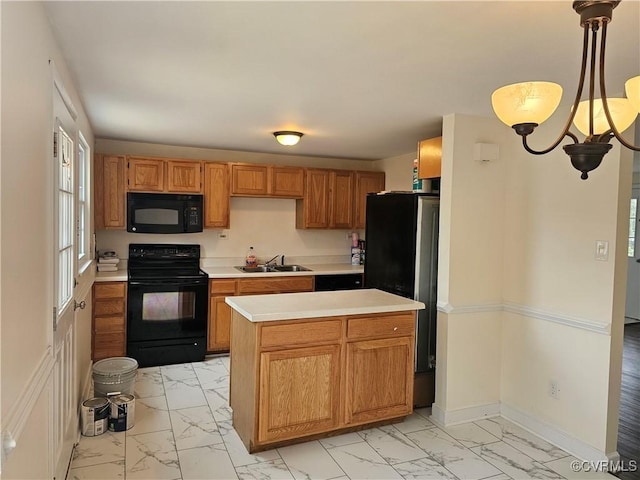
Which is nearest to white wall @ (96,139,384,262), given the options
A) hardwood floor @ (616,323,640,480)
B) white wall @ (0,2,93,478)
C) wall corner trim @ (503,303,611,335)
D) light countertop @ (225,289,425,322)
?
light countertop @ (225,289,425,322)

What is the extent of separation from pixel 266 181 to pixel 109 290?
6.49 feet

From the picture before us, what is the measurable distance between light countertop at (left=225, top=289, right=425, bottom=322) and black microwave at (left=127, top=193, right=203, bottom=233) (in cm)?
197

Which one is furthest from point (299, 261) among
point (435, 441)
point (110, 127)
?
point (435, 441)

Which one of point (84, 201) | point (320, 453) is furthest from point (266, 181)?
point (320, 453)

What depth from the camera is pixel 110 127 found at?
13.0ft

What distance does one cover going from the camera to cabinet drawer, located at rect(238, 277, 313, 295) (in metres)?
4.62

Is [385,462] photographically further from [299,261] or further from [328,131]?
[299,261]

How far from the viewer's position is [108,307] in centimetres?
417

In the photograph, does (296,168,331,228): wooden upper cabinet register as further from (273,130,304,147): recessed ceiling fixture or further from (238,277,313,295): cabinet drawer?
(273,130,304,147): recessed ceiling fixture

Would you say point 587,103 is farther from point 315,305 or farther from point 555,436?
point 555,436

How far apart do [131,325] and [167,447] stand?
176 centimetres

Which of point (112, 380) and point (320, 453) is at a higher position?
point (112, 380)

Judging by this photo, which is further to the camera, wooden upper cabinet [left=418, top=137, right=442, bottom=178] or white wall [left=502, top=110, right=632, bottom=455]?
wooden upper cabinet [left=418, top=137, right=442, bottom=178]

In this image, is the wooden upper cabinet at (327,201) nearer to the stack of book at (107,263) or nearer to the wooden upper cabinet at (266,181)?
the wooden upper cabinet at (266,181)
